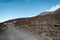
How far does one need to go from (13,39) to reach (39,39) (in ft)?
17.8

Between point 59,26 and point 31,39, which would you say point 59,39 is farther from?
point 59,26

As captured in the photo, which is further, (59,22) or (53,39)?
(59,22)

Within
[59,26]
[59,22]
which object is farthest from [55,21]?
[59,26]

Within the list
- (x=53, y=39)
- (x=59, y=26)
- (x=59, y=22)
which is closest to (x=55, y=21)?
(x=59, y=22)

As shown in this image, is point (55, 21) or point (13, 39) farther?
point (55, 21)

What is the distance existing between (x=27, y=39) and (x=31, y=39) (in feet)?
3.88

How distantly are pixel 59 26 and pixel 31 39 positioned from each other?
43.6 feet

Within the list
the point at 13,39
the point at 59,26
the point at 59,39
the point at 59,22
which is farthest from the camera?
the point at 59,22

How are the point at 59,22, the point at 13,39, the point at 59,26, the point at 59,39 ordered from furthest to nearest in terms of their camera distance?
the point at 59,22
the point at 59,26
the point at 13,39
the point at 59,39

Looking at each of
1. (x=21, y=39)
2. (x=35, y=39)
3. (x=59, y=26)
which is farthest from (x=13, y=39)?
(x=59, y=26)

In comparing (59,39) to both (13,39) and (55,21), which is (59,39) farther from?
(55,21)

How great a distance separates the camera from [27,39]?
127 ft

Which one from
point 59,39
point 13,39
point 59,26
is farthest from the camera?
point 59,26

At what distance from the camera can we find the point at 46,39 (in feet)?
126
